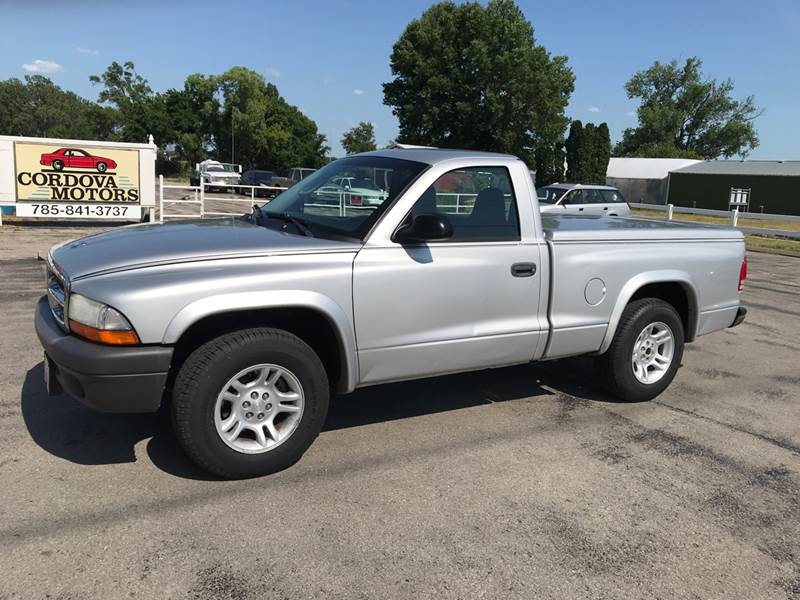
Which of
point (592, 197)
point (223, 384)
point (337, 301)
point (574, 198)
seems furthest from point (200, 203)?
point (223, 384)

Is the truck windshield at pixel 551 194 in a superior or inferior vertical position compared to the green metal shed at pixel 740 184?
inferior

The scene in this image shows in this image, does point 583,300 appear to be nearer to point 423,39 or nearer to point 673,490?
point 673,490

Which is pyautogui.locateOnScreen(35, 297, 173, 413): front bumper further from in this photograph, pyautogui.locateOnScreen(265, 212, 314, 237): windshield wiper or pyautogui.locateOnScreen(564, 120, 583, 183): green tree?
pyautogui.locateOnScreen(564, 120, 583, 183): green tree

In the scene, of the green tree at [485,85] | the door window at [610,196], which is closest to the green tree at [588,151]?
the green tree at [485,85]

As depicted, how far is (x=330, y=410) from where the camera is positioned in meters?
4.77

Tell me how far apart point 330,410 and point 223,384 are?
1.45 metres

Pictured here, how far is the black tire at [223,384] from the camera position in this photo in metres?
3.37

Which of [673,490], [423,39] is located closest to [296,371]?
[673,490]

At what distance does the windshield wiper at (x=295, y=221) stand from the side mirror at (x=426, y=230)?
22.1 inches

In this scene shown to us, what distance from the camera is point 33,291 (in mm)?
8359

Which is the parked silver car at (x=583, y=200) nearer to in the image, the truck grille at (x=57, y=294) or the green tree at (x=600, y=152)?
the truck grille at (x=57, y=294)

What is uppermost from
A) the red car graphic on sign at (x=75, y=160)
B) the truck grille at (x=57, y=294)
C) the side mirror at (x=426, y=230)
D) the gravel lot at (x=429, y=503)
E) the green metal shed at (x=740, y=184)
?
the green metal shed at (x=740, y=184)

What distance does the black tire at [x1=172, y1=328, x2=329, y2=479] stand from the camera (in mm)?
3373

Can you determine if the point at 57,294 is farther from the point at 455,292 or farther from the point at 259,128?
the point at 259,128
